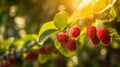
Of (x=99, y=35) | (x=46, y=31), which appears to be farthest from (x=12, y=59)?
(x=99, y=35)

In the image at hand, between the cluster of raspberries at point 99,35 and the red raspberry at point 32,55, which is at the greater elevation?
the cluster of raspberries at point 99,35

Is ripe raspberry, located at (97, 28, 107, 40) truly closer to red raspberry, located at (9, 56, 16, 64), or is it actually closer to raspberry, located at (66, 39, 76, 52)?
raspberry, located at (66, 39, 76, 52)

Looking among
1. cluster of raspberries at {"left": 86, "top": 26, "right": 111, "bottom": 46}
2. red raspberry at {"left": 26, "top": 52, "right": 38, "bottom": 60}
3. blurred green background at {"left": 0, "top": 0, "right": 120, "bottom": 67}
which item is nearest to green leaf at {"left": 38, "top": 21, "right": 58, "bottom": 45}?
cluster of raspberries at {"left": 86, "top": 26, "right": 111, "bottom": 46}

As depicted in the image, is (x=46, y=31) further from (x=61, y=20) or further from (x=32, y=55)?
(x=32, y=55)

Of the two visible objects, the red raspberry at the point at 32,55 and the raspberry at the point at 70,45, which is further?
the red raspberry at the point at 32,55

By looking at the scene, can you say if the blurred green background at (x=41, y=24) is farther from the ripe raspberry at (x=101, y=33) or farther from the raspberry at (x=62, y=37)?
the ripe raspberry at (x=101, y=33)

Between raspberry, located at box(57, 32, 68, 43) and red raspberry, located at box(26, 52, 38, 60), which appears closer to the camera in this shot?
raspberry, located at box(57, 32, 68, 43)

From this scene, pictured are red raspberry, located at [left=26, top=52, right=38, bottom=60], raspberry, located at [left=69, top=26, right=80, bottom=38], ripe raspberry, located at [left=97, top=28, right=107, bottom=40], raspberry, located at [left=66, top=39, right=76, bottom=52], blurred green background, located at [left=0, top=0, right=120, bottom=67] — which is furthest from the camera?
blurred green background, located at [left=0, top=0, right=120, bottom=67]

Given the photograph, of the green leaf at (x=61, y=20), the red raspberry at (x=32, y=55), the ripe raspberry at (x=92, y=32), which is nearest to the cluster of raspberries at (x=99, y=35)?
the ripe raspberry at (x=92, y=32)

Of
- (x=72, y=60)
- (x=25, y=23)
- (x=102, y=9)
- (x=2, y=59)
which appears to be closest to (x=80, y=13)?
(x=102, y=9)
